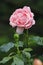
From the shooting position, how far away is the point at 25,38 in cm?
228

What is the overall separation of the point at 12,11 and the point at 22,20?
3.59 meters

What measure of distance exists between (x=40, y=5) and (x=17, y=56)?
11.6 ft

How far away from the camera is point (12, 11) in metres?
5.88

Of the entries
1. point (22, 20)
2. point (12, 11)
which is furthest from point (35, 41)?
point (12, 11)

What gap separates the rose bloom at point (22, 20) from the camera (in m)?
2.27

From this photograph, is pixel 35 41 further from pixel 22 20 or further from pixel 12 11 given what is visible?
pixel 12 11

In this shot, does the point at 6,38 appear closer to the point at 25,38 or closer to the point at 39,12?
the point at 39,12

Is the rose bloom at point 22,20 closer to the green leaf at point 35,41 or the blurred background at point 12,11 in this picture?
the green leaf at point 35,41

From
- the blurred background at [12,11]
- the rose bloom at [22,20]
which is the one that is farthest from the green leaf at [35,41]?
the blurred background at [12,11]

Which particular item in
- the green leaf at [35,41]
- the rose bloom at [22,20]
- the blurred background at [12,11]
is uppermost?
the rose bloom at [22,20]

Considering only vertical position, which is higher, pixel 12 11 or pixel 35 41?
pixel 35 41

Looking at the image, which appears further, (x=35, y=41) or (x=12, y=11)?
(x=12, y=11)

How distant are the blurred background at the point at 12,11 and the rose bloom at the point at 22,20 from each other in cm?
293

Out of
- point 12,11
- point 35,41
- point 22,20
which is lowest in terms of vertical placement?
point 12,11
